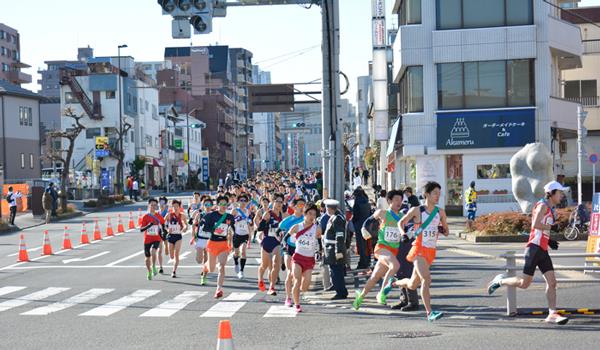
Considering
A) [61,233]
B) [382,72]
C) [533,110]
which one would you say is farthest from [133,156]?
[533,110]

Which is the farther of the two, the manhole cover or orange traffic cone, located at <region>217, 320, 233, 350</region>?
the manhole cover

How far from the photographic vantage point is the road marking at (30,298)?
15500 millimetres

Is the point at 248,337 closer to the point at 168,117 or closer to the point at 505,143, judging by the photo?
the point at 505,143

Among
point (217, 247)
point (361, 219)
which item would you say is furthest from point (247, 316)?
point (361, 219)

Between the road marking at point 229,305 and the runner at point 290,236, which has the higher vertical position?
the runner at point 290,236

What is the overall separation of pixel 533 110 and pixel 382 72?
36.6 ft

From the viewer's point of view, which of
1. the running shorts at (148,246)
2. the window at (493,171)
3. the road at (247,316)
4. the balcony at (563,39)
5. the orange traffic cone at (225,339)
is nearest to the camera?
the orange traffic cone at (225,339)

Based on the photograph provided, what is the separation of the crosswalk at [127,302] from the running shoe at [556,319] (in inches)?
156

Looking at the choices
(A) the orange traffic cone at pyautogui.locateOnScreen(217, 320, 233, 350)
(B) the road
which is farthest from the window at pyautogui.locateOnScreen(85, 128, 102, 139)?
(A) the orange traffic cone at pyautogui.locateOnScreen(217, 320, 233, 350)

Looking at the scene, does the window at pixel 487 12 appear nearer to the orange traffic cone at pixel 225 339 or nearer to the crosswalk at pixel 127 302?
the crosswalk at pixel 127 302

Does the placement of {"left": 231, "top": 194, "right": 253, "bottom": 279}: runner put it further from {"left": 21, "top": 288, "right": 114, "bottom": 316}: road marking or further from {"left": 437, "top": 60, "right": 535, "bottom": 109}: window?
{"left": 437, "top": 60, "right": 535, "bottom": 109}: window

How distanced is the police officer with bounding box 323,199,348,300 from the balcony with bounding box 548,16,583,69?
82.2ft

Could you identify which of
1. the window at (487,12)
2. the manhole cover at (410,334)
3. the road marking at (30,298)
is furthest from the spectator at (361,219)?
the window at (487,12)

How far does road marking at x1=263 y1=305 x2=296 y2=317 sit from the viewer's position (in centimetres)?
1358
